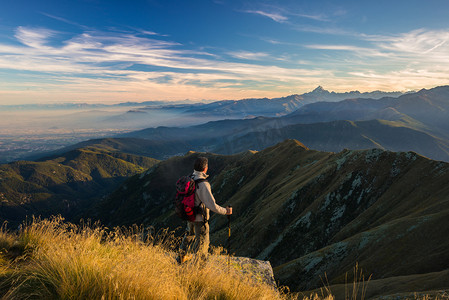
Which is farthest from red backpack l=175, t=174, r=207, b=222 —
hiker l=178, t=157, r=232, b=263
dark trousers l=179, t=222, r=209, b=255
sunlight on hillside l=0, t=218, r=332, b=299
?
sunlight on hillside l=0, t=218, r=332, b=299

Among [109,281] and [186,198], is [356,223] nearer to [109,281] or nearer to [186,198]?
[186,198]

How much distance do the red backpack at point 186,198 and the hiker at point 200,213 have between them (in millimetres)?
145

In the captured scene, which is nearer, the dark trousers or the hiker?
the hiker

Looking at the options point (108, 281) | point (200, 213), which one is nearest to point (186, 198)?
point (200, 213)

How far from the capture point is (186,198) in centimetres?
795

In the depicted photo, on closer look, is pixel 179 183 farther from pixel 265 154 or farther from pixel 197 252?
pixel 265 154

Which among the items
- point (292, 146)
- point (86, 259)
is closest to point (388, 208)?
point (86, 259)

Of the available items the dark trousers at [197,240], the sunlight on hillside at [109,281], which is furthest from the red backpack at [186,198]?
the sunlight on hillside at [109,281]

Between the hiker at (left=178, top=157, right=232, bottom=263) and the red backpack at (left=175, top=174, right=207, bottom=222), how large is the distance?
14 cm

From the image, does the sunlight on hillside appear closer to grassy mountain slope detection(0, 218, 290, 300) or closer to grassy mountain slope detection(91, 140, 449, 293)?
grassy mountain slope detection(0, 218, 290, 300)

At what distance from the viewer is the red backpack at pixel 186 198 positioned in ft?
25.9

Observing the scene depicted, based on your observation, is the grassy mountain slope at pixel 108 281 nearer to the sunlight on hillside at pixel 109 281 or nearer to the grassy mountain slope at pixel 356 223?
the sunlight on hillside at pixel 109 281

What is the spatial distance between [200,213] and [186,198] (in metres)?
0.79

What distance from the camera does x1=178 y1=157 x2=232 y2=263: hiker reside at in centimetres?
789
